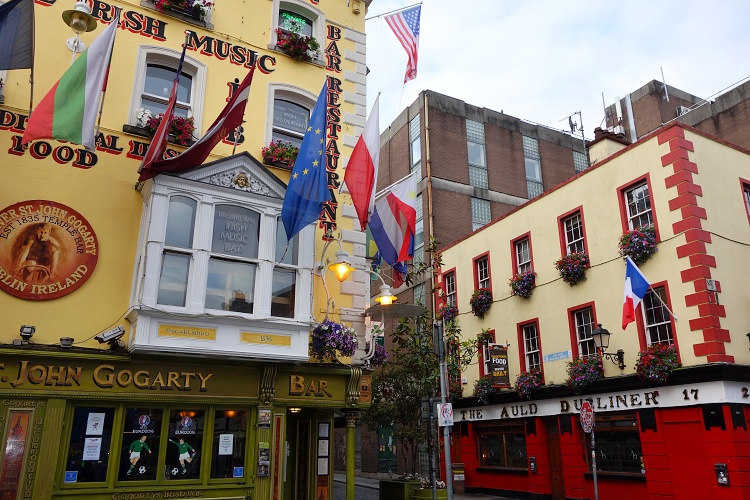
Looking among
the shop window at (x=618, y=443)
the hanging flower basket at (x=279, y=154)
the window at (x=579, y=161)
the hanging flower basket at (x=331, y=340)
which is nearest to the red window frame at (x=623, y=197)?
the shop window at (x=618, y=443)

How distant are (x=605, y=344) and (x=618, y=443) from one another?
3.16 m

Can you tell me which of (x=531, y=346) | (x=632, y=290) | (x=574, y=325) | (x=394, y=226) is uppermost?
(x=394, y=226)

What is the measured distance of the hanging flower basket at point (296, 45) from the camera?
14398 mm

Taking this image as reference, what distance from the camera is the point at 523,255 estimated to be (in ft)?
77.9

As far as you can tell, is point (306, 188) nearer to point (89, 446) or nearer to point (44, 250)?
point (44, 250)

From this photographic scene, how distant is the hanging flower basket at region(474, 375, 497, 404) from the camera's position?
76.1 ft

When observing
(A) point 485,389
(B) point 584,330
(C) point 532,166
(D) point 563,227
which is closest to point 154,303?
(B) point 584,330

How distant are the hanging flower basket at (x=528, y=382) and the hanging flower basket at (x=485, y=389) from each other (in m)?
1.55

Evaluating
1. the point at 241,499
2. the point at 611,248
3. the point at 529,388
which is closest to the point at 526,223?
the point at 611,248

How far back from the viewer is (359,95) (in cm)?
1520

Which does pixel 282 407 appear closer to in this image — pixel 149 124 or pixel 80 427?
pixel 80 427

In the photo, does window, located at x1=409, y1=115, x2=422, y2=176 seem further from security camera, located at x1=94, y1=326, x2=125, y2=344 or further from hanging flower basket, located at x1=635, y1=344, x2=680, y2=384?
security camera, located at x1=94, y1=326, x2=125, y2=344

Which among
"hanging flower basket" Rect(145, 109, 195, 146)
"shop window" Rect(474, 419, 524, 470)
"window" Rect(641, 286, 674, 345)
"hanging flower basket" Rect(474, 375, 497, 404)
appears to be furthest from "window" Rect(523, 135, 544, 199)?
"hanging flower basket" Rect(145, 109, 195, 146)

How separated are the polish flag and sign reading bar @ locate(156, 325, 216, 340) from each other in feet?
12.5
